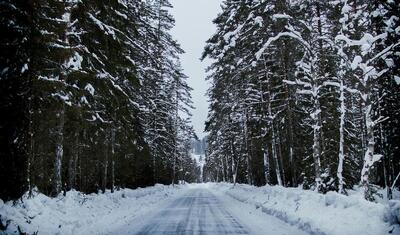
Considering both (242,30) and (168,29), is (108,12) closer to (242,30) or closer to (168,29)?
(242,30)

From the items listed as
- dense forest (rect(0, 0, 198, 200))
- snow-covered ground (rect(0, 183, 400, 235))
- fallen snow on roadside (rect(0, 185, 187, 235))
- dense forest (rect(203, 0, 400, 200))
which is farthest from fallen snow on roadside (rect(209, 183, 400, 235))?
dense forest (rect(0, 0, 198, 200))

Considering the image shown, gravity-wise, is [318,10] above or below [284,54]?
above

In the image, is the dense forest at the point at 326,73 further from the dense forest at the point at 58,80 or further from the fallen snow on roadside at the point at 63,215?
the fallen snow on roadside at the point at 63,215

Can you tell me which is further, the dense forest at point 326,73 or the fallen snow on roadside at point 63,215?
the dense forest at point 326,73

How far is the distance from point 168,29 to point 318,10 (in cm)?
1788

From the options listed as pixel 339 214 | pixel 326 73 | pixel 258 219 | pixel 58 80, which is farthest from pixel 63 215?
pixel 326 73

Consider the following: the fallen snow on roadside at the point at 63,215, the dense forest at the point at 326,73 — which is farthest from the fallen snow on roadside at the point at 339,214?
the fallen snow on roadside at the point at 63,215

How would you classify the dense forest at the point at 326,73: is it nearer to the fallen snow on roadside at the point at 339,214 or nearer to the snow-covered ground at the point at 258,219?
the fallen snow on roadside at the point at 339,214

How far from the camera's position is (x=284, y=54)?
20.0 m

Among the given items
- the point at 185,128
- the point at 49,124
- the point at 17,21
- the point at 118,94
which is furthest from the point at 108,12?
the point at 185,128

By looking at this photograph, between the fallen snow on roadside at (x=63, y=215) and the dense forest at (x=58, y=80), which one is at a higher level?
the dense forest at (x=58, y=80)

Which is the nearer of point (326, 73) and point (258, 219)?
point (258, 219)

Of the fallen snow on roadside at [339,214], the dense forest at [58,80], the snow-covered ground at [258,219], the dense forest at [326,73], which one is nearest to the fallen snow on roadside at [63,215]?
the snow-covered ground at [258,219]

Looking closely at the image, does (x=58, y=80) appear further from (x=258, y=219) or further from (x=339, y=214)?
(x=339, y=214)
